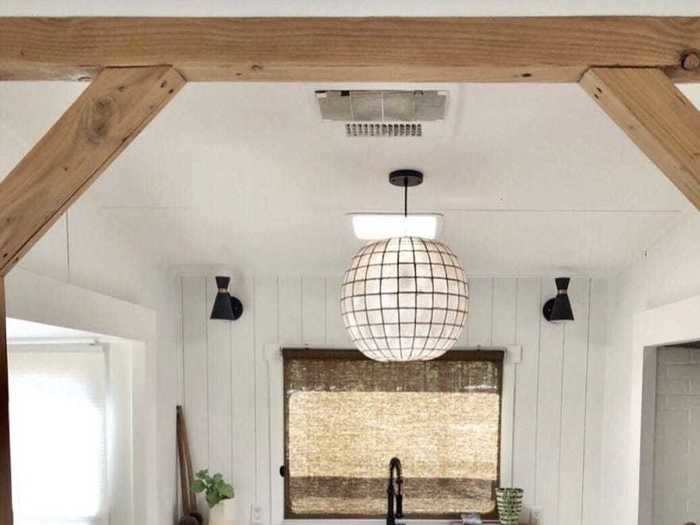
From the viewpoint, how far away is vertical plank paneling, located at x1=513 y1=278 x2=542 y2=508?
333cm

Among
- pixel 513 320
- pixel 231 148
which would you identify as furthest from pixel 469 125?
pixel 513 320

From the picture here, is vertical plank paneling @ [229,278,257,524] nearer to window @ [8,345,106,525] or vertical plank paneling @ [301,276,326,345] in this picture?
vertical plank paneling @ [301,276,326,345]

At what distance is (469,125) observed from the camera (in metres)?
1.89

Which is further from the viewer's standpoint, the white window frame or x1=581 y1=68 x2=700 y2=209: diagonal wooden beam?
the white window frame

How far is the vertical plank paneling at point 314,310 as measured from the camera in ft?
11.1

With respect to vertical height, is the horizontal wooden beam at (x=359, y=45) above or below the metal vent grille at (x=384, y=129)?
below

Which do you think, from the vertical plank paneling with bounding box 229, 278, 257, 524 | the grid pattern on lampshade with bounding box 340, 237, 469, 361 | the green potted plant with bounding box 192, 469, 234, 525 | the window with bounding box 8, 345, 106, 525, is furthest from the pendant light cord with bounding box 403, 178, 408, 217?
the green potted plant with bounding box 192, 469, 234, 525

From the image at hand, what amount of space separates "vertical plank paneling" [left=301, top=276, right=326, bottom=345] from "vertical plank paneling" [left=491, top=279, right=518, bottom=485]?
0.90m

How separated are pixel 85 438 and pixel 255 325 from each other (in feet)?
3.27

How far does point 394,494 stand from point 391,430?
32 centimetres

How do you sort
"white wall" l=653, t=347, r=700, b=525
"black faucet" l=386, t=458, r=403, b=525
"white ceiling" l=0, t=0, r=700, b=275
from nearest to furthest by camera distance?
"white ceiling" l=0, t=0, r=700, b=275
"white wall" l=653, t=347, r=700, b=525
"black faucet" l=386, t=458, r=403, b=525

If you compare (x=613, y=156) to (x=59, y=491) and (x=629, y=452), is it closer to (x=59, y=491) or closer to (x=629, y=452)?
(x=629, y=452)

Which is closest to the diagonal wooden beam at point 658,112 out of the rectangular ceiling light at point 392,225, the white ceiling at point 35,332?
the rectangular ceiling light at point 392,225

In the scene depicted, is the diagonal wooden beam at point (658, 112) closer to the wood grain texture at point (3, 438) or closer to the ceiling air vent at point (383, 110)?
the ceiling air vent at point (383, 110)
